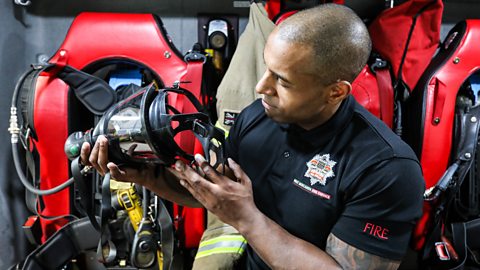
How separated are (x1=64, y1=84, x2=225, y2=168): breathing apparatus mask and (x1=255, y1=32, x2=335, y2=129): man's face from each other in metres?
0.20

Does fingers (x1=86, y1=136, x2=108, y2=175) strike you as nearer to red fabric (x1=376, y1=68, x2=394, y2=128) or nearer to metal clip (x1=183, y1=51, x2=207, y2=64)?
metal clip (x1=183, y1=51, x2=207, y2=64)

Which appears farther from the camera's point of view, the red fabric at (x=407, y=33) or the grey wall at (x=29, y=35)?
the grey wall at (x=29, y=35)

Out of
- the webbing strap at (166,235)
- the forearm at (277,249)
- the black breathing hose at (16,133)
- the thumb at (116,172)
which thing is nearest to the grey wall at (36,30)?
the black breathing hose at (16,133)

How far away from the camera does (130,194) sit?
1.86 metres

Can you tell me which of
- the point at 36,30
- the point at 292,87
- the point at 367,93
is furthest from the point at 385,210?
the point at 36,30

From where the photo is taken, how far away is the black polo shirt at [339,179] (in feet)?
3.54

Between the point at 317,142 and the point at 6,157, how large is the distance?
5.60 feet

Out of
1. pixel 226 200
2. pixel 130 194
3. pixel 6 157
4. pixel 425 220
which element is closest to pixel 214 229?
pixel 130 194

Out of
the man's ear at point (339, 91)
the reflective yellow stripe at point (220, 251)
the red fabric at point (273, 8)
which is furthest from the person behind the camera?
the red fabric at point (273, 8)

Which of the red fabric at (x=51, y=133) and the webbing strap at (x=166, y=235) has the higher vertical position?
the red fabric at (x=51, y=133)

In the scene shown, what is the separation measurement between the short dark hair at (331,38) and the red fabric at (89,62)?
3.00ft

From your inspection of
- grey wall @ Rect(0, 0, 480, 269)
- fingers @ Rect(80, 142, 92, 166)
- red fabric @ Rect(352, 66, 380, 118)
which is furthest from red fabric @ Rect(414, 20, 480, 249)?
fingers @ Rect(80, 142, 92, 166)

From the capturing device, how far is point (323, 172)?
46.0 inches

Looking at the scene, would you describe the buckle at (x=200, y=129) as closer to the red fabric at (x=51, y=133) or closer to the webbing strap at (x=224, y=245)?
the webbing strap at (x=224, y=245)
